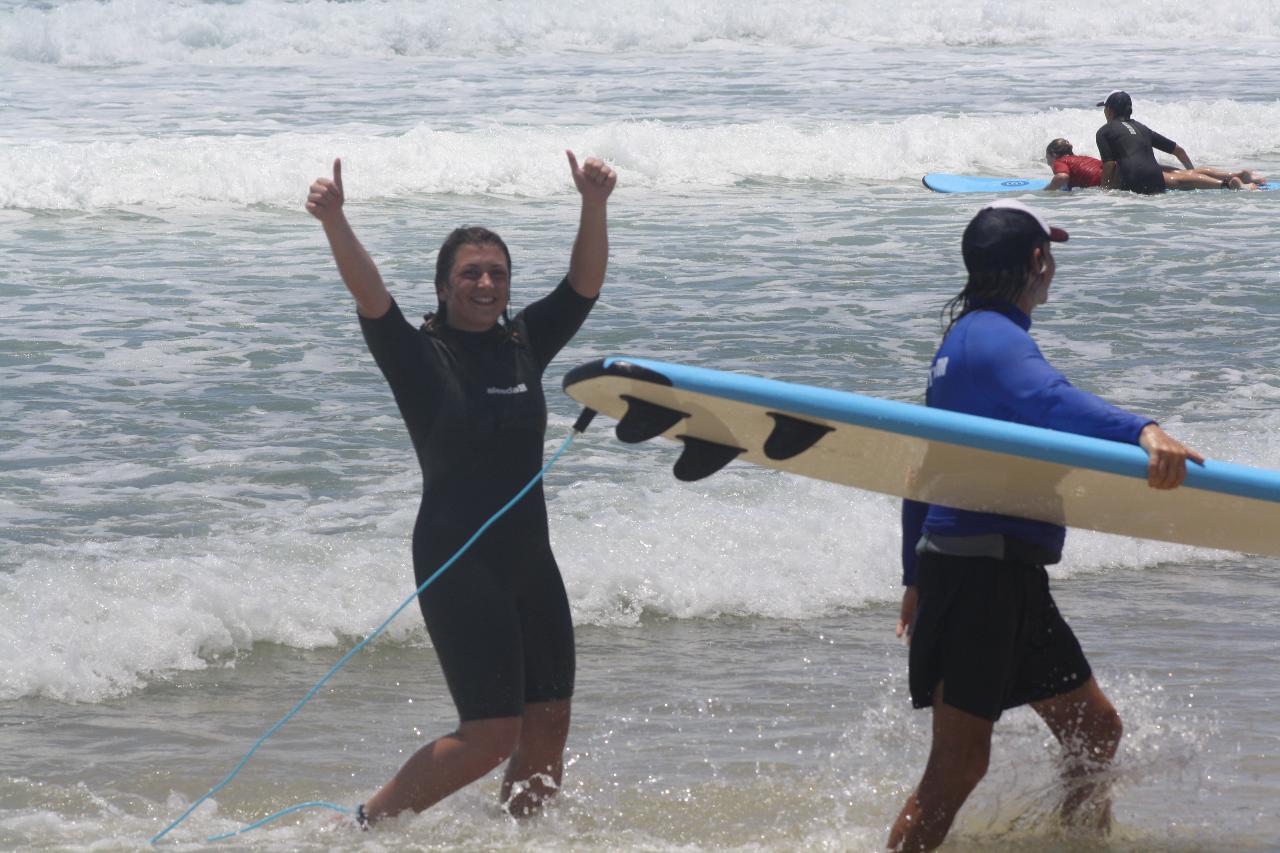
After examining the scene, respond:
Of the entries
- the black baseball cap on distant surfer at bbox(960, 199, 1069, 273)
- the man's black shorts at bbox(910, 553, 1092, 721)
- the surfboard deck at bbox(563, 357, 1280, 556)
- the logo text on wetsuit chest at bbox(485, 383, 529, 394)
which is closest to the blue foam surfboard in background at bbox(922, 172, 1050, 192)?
the surfboard deck at bbox(563, 357, 1280, 556)

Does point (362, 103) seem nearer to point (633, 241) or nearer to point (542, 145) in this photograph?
point (542, 145)

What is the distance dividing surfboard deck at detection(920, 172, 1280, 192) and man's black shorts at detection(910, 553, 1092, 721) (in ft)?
46.2

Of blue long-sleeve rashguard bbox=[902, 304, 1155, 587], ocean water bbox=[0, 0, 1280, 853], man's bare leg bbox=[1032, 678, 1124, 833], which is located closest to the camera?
blue long-sleeve rashguard bbox=[902, 304, 1155, 587]

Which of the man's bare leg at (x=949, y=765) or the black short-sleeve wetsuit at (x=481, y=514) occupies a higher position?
the black short-sleeve wetsuit at (x=481, y=514)

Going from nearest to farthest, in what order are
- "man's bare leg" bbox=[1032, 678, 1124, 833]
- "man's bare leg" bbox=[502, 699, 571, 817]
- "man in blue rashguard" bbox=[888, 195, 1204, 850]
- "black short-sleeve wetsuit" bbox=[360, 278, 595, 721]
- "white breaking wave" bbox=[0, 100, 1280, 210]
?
"man in blue rashguard" bbox=[888, 195, 1204, 850] → "man's bare leg" bbox=[1032, 678, 1124, 833] → "black short-sleeve wetsuit" bbox=[360, 278, 595, 721] → "man's bare leg" bbox=[502, 699, 571, 817] → "white breaking wave" bbox=[0, 100, 1280, 210]

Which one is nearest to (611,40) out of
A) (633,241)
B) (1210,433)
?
(633,241)

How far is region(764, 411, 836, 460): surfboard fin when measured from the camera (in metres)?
3.33

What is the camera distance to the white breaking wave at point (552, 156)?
15.8 m

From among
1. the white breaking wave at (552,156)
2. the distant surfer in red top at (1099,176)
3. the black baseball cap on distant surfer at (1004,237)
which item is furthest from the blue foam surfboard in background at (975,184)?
the black baseball cap on distant surfer at (1004,237)

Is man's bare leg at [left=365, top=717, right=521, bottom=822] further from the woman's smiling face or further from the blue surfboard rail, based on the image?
the woman's smiling face

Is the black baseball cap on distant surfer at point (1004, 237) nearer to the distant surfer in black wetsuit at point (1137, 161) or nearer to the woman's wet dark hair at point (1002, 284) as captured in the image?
the woman's wet dark hair at point (1002, 284)

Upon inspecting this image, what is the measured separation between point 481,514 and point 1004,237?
1.31 metres

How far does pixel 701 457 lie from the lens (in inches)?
139

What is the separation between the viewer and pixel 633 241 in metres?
14.0
